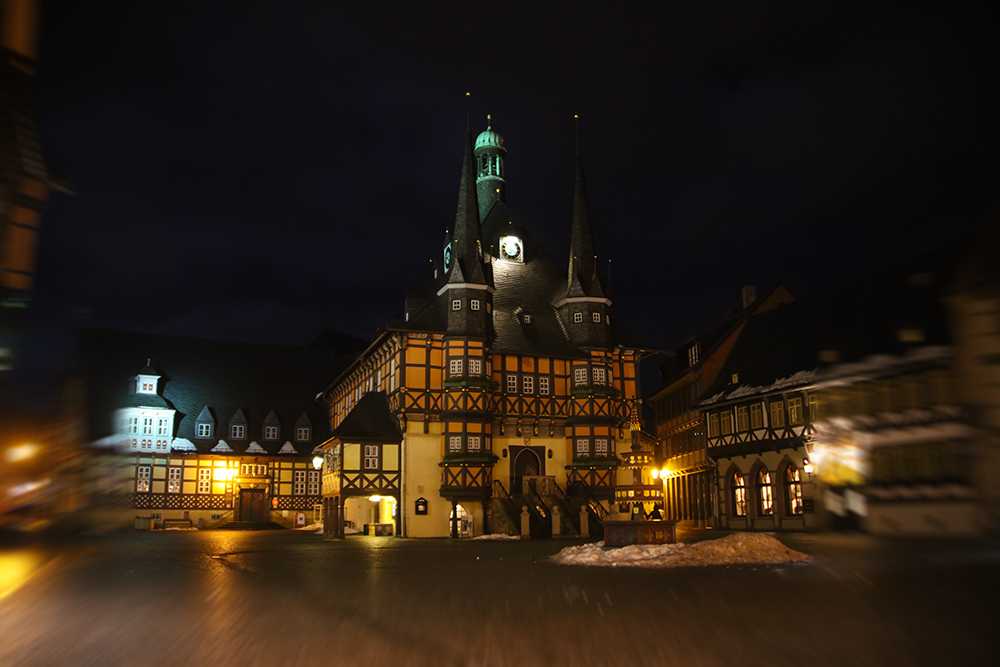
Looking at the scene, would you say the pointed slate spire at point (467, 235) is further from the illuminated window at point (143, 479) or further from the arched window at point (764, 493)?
the illuminated window at point (143, 479)

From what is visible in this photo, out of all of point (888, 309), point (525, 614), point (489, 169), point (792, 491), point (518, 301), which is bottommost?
point (525, 614)

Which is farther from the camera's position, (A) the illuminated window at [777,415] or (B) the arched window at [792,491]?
(A) the illuminated window at [777,415]

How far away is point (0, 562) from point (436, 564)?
14.3m

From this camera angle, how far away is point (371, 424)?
4588cm

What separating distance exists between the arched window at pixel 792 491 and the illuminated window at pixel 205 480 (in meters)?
41.2

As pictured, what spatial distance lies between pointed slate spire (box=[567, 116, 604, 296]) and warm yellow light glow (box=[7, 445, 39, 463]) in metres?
Result: 44.7

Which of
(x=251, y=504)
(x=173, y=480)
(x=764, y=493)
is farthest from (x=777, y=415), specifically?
(x=173, y=480)

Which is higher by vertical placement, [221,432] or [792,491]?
[221,432]

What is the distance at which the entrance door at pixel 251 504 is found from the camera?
5997 centimetres

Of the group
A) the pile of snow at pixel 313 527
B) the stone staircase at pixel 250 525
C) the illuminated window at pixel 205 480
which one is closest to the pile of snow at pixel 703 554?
the pile of snow at pixel 313 527

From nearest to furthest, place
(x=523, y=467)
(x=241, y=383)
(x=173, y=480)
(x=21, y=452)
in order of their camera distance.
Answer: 1. (x=21, y=452)
2. (x=523, y=467)
3. (x=173, y=480)
4. (x=241, y=383)

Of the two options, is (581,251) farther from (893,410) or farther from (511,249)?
(893,410)

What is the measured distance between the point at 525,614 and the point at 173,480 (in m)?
55.1

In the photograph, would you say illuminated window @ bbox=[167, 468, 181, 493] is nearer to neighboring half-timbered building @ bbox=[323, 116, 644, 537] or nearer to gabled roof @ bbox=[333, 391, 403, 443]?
neighboring half-timbered building @ bbox=[323, 116, 644, 537]
